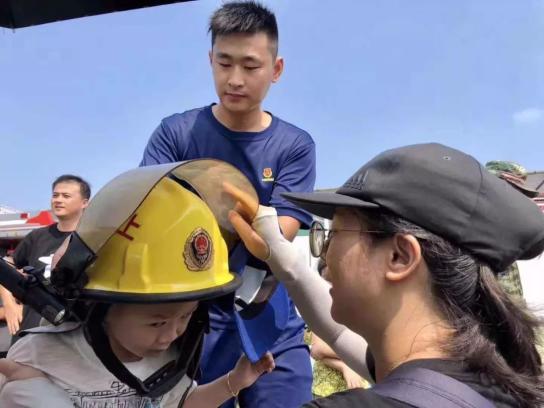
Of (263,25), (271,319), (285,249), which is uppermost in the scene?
(263,25)

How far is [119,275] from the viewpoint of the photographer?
1488 mm

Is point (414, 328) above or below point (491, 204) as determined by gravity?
below

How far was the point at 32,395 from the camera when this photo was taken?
1.44 meters

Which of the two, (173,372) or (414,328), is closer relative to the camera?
(414,328)

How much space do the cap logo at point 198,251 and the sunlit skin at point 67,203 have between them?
124 inches

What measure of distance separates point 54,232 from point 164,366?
10.3ft

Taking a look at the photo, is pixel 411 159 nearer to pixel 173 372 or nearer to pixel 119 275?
pixel 119 275

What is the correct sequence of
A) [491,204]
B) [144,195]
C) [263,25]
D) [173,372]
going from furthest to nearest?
[263,25] → [173,372] → [144,195] → [491,204]

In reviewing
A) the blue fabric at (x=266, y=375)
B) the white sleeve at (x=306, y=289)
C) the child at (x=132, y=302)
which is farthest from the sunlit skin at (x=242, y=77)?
the blue fabric at (x=266, y=375)

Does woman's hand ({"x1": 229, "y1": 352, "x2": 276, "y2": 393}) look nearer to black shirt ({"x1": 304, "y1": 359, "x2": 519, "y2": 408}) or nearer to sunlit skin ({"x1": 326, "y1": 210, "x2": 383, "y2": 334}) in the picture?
sunlit skin ({"x1": 326, "y1": 210, "x2": 383, "y2": 334})

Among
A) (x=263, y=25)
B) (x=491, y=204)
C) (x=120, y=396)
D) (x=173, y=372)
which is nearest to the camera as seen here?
(x=491, y=204)

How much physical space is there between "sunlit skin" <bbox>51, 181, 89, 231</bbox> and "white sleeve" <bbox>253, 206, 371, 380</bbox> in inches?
121

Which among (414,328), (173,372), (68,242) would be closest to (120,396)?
(173,372)

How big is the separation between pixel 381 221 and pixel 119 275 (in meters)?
0.68
